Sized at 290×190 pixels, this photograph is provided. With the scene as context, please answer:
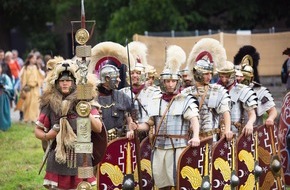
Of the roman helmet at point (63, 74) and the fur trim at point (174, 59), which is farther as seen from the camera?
the fur trim at point (174, 59)

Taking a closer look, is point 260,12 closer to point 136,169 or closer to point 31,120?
point 31,120

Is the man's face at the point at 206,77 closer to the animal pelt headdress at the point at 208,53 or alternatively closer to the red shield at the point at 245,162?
the red shield at the point at 245,162

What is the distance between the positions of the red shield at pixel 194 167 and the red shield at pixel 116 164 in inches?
44.5

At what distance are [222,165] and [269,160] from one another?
1.43 m

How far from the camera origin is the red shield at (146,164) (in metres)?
12.1

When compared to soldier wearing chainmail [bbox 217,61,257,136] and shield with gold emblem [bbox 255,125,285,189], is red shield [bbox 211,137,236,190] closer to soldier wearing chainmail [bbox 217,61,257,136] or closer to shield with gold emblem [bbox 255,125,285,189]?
soldier wearing chainmail [bbox 217,61,257,136]

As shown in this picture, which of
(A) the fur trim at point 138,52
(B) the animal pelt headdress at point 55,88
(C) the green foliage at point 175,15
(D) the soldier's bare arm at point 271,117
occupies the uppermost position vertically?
(C) the green foliage at point 175,15

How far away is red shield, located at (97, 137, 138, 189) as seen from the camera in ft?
38.8

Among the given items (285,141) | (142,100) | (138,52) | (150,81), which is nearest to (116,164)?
(142,100)

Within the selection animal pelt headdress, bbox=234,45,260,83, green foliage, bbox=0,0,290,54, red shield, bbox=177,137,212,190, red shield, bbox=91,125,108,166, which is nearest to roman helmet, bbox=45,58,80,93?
red shield, bbox=91,125,108,166

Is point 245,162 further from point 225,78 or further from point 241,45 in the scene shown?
point 241,45

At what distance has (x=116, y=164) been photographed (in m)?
11.9

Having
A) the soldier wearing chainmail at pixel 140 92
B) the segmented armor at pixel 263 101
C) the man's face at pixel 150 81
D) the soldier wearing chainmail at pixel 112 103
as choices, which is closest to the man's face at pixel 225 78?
the segmented armor at pixel 263 101

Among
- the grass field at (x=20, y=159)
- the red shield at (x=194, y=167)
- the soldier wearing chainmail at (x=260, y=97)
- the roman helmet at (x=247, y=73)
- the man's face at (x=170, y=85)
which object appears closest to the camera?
the red shield at (x=194, y=167)
